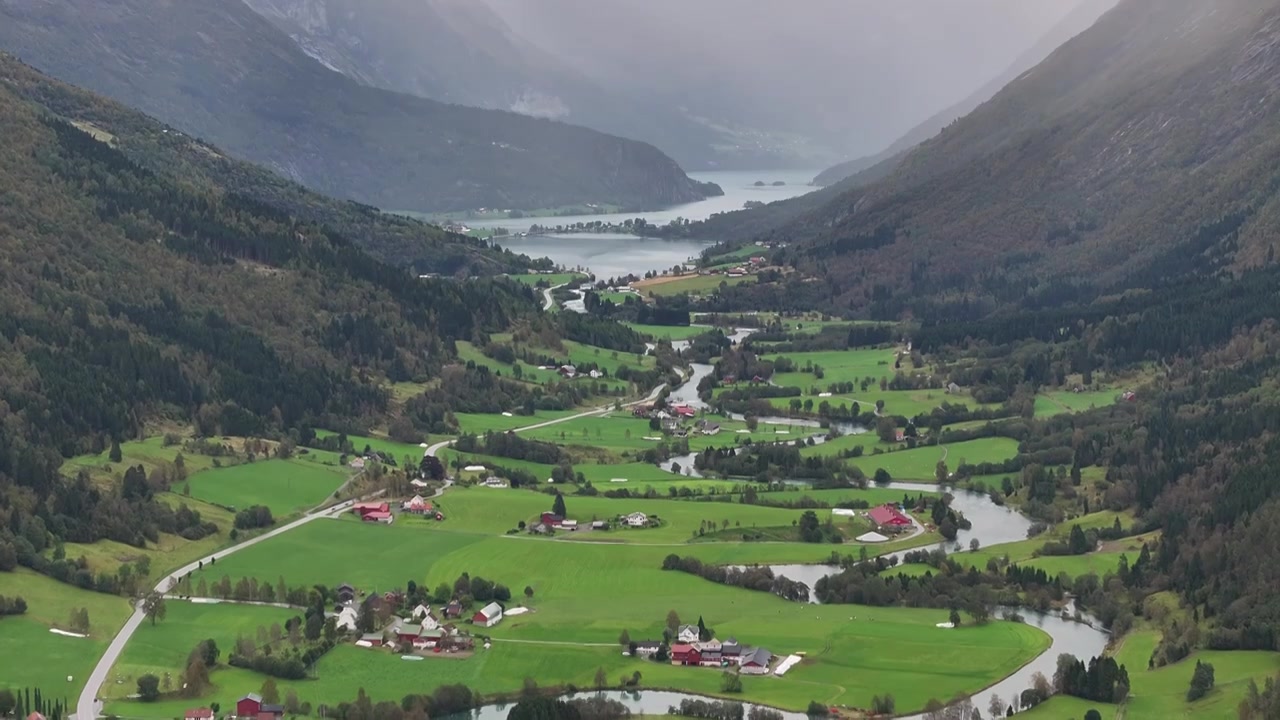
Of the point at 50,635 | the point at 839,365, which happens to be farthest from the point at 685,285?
the point at 50,635

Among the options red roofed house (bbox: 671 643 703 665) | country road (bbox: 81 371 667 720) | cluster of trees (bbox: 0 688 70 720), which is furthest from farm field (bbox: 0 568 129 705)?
red roofed house (bbox: 671 643 703 665)

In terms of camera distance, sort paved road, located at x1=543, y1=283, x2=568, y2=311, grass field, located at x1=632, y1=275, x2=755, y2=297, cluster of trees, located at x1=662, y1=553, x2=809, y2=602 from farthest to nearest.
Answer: grass field, located at x1=632, y1=275, x2=755, y2=297 → paved road, located at x1=543, y1=283, x2=568, y2=311 → cluster of trees, located at x1=662, y1=553, x2=809, y2=602

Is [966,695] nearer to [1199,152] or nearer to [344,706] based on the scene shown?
[344,706]

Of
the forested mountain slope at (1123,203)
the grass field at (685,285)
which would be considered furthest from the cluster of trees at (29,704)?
the grass field at (685,285)

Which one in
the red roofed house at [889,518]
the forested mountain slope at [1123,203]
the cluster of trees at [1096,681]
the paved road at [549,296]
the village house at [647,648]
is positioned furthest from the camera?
the paved road at [549,296]

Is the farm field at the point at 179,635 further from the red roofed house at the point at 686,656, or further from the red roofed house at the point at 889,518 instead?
the red roofed house at the point at 889,518

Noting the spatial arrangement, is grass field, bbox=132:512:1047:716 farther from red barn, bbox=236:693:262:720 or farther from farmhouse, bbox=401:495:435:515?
red barn, bbox=236:693:262:720
